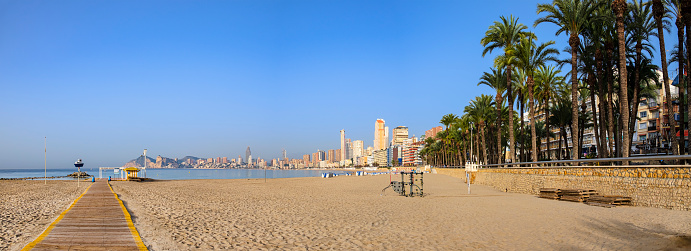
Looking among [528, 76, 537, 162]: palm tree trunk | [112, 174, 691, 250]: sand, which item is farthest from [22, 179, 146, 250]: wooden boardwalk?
[528, 76, 537, 162]: palm tree trunk

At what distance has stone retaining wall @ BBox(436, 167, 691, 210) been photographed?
1342cm

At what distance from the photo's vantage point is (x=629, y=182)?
1582 cm

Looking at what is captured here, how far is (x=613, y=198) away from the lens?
1571 centimetres

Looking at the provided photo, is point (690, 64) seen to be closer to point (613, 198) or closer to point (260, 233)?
point (613, 198)

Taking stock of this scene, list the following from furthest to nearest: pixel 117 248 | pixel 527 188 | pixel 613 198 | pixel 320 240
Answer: pixel 527 188
pixel 613 198
pixel 320 240
pixel 117 248

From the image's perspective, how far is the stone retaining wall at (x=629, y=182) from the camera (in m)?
13.4

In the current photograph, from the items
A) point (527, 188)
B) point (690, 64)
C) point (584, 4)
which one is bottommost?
point (527, 188)

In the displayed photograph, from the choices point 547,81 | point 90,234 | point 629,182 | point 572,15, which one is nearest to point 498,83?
point 547,81

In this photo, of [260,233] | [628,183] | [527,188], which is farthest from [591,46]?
[260,233]

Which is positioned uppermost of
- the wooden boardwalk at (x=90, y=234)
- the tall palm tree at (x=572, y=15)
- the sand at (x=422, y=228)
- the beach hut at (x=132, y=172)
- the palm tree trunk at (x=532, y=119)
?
the tall palm tree at (x=572, y=15)

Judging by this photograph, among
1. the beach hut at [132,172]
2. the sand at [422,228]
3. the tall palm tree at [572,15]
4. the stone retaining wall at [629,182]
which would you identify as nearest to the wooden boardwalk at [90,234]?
the sand at [422,228]

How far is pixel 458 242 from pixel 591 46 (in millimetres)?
Result: 27227

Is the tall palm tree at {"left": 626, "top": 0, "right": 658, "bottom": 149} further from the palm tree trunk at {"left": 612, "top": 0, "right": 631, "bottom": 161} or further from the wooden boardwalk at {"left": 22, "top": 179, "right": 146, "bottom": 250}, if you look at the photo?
the wooden boardwalk at {"left": 22, "top": 179, "right": 146, "bottom": 250}

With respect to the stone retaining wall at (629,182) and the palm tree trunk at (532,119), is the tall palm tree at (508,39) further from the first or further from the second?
the stone retaining wall at (629,182)
